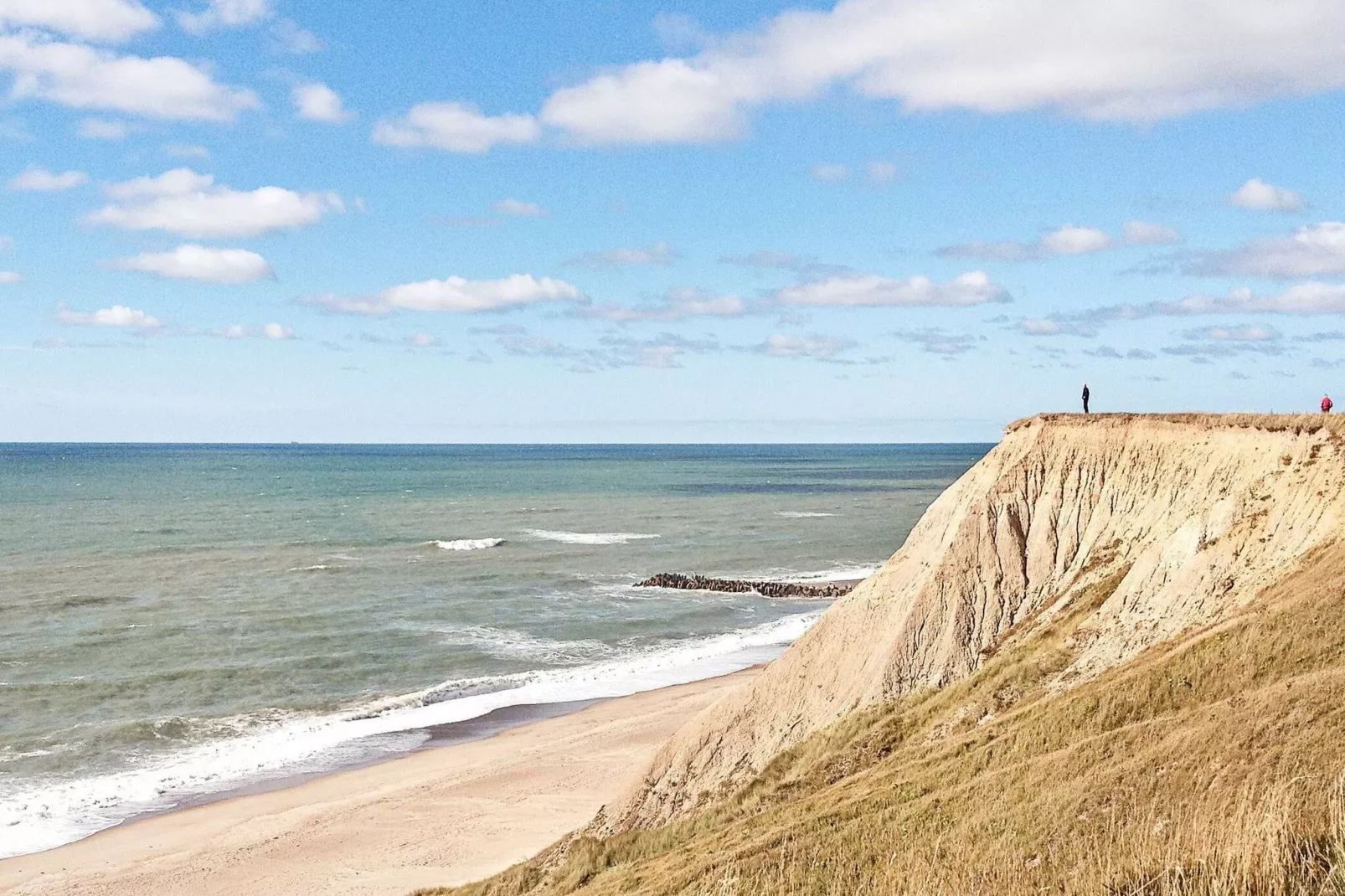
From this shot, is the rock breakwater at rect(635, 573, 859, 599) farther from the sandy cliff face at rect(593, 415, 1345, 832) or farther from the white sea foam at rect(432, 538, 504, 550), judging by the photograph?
the sandy cliff face at rect(593, 415, 1345, 832)

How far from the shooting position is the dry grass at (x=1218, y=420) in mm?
24953

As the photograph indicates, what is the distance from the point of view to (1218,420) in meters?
28.3

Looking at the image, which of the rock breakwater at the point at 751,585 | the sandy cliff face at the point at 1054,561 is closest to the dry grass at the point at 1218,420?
the sandy cliff face at the point at 1054,561

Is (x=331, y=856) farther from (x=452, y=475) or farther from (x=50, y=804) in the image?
(x=452, y=475)

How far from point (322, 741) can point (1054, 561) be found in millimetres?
24970

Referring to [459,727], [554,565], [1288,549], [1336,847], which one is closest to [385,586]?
[554,565]

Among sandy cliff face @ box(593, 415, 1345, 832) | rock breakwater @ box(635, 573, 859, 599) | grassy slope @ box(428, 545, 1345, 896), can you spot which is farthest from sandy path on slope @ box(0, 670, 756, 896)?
rock breakwater @ box(635, 573, 859, 599)

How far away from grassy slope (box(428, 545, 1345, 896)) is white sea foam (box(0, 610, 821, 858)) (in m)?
13.8

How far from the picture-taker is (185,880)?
26766mm

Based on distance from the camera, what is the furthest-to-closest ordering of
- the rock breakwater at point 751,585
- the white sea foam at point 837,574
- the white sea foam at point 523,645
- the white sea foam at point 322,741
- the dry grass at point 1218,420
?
the white sea foam at point 837,574, the rock breakwater at point 751,585, the white sea foam at point 523,645, the white sea foam at point 322,741, the dry grass at point 1218,420

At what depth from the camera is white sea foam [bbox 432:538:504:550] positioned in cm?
8300

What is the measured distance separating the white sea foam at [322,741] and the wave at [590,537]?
118 feet

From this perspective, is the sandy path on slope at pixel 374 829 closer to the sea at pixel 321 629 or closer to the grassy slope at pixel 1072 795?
the sea at pixel 321 629

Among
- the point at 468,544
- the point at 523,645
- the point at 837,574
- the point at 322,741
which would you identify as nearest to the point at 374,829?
the point at 322,741
